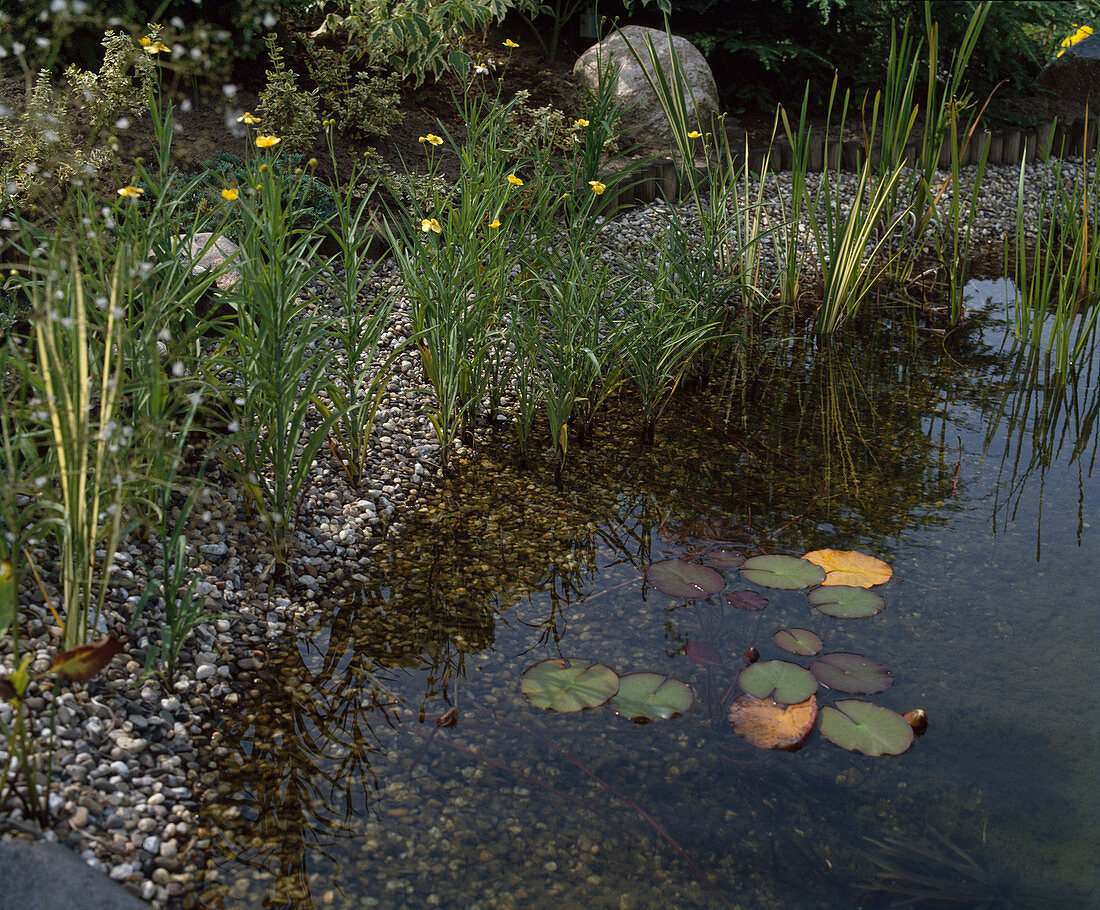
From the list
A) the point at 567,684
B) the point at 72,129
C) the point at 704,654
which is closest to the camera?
the point at 567,684

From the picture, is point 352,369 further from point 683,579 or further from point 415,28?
point 415,28

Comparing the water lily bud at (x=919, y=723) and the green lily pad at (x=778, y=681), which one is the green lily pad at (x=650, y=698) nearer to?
the green lily pad at (x=778, y=681)

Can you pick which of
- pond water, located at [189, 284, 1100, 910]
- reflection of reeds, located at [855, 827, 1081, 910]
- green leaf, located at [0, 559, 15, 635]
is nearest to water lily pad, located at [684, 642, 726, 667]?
pond water, located at [189, 284, 1100, 910]

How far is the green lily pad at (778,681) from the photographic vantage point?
6.34 ft

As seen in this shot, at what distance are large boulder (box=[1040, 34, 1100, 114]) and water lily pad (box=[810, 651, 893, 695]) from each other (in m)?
6.42

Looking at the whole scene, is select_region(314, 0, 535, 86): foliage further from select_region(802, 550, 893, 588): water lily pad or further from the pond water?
select_region(802, 550, 893, 588): water lily pad

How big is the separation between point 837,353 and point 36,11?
141 inches

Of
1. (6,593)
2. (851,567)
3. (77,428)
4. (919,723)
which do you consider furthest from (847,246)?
(6,593)

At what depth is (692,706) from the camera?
192cm

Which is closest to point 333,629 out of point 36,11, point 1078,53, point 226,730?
point 226,730

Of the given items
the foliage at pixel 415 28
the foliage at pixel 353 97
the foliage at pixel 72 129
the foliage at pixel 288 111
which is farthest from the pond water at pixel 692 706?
the foliage at pixel 415 28

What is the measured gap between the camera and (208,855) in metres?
1.54

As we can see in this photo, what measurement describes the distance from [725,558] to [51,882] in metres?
1.69

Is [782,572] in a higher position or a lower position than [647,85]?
lower
